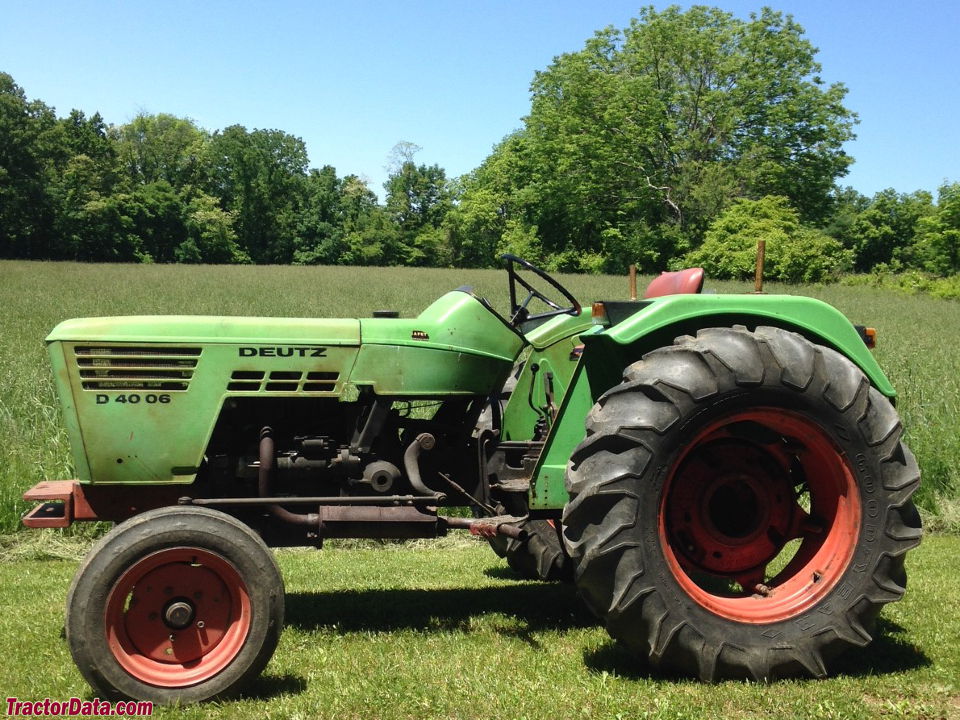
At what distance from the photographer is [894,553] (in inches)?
138

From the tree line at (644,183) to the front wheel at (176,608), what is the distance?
3251 cm

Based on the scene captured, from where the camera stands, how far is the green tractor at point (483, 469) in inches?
129

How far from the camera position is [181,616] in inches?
127

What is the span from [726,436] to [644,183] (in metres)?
42.2

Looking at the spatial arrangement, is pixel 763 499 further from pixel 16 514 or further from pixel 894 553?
pixel 16 514

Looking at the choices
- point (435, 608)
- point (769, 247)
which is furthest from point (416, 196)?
point (435, 608)

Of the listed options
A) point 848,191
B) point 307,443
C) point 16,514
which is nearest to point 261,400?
point 307,443

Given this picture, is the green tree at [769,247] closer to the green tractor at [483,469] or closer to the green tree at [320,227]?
the green tractor at [483,469]

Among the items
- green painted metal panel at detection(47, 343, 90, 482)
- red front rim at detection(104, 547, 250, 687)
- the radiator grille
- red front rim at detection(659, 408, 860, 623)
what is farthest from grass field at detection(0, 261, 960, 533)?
red front rim at detection(659, 408, 860, 623)

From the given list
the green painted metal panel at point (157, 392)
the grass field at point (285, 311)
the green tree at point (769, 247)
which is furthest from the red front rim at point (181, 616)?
the green tree at point (769, 247)

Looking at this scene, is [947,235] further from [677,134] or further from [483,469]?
[483,469]

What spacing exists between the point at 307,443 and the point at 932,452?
5926 millimetres

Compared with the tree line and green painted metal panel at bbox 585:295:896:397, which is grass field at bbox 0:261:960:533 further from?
the tree line

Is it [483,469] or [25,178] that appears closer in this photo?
[483,469]
